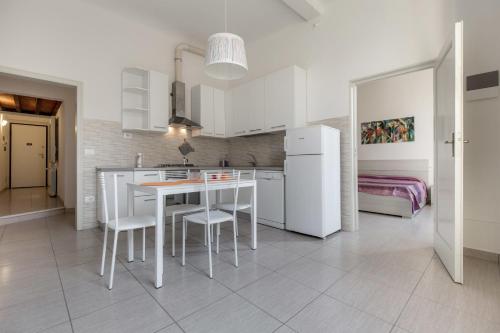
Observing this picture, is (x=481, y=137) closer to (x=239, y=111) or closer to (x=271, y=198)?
(x=271, y=198)

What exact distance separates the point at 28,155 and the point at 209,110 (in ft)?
25.5

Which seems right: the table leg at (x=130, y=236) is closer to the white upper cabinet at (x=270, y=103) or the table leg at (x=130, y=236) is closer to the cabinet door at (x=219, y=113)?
the white upper cabinet at (x=270, y=103)

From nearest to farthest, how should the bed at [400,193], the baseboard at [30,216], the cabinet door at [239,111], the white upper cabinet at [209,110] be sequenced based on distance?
the baseboard at [30,216] < the bed at [400,193] < the cabinet door at [239,111] < the white upper cabinet at [209,110]

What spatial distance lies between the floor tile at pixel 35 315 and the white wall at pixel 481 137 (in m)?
3.39

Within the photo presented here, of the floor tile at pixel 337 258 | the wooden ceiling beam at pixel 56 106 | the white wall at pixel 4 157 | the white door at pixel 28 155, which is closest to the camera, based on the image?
the floor tile at pixel 337 258

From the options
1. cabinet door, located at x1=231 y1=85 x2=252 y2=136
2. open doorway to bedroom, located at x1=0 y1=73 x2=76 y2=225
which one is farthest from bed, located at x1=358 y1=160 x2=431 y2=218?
open doorway to bedroom, located at x1=0 y1=73 x2=76 y2=225

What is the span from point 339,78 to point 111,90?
345 centimetres

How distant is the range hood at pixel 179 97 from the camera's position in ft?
13.5

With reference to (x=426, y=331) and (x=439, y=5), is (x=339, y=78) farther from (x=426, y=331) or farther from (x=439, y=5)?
(x=426, y=331)

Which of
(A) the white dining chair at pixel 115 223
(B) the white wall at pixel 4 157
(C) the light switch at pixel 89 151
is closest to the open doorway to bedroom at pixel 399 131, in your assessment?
(A) the white dining chair at pixel 115 223

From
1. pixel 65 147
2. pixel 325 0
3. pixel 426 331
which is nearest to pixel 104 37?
pixel 65 147

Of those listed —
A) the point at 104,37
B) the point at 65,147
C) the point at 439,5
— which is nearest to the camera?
the point at 439,5

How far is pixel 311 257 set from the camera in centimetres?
229

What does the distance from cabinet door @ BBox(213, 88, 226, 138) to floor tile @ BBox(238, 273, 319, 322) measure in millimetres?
3325
